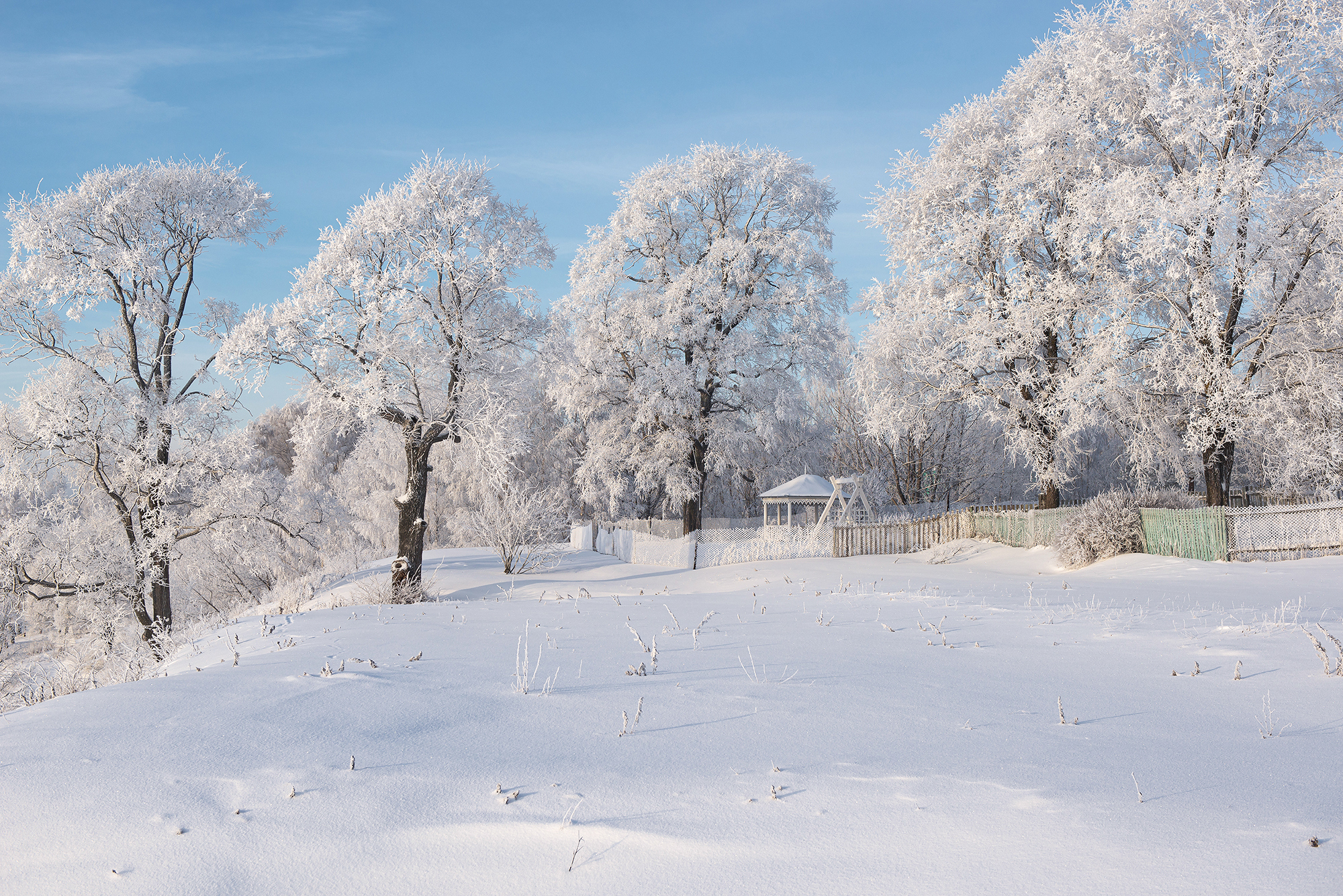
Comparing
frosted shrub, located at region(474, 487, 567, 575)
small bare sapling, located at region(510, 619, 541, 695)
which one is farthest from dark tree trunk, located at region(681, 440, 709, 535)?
small bare sapling, located at region(510, 619, 541, 695)

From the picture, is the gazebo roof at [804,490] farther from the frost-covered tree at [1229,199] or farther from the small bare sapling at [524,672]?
the small bare sapling at [524,672]

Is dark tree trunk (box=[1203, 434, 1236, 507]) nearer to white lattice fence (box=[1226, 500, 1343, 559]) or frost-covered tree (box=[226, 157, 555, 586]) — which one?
white lattice fence (box=[1226, 500, 1343, 559])

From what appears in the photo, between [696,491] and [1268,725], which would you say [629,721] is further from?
[696,491]

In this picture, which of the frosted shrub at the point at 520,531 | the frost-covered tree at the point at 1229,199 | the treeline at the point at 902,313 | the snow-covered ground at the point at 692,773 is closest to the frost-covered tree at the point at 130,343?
the treeline at the point at 902,313

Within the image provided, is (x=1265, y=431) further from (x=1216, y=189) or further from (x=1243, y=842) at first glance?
(x=1243, y=842)

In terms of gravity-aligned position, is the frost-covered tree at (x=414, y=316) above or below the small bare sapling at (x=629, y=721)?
above

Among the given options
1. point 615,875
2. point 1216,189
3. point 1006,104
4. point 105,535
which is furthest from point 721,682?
point 1006,104

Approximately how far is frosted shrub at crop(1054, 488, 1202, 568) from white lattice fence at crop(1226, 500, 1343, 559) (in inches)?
68.9

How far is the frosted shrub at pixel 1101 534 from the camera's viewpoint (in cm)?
1680

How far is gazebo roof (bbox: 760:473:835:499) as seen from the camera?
1038 inches

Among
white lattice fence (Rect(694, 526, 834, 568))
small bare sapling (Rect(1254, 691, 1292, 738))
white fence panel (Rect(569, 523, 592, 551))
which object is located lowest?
white fence panel (Rect(569, 523, 592, 551))

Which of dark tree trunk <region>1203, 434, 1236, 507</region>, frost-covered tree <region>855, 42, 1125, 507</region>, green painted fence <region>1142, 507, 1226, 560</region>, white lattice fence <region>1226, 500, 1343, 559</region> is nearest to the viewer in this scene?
white lattice fence <region>1226, 500, 1343, 559</region>

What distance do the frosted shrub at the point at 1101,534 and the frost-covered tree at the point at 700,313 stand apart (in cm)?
1020

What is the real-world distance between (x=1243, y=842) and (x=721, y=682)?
2762 mm
